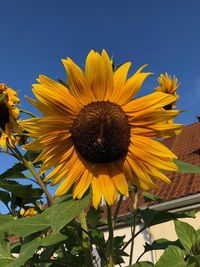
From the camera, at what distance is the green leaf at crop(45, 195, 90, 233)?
146cm

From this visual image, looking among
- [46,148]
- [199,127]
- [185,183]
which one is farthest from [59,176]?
Answer: [199,127]

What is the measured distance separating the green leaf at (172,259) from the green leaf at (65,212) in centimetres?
35

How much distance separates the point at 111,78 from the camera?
5.80 ft

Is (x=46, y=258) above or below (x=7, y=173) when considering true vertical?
below

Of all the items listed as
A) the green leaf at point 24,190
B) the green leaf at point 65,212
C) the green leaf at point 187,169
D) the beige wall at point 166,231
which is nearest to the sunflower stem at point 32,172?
the green leaf at point 24,190

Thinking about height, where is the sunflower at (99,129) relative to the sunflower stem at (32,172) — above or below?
above

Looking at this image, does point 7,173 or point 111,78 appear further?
point 7,173

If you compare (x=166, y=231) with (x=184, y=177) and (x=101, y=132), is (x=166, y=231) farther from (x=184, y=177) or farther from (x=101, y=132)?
(x=101, y=132)

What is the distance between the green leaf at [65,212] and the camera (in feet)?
4.80

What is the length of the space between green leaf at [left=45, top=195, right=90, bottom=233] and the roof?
557 centimetres

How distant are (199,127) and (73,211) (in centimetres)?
1507

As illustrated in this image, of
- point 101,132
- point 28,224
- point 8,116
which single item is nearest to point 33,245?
point 28,224

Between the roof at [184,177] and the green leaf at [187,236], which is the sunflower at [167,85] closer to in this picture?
the green leaf at [187,236]

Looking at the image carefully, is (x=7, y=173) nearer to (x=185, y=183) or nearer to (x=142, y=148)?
(x=142, y=148)
